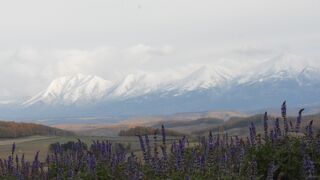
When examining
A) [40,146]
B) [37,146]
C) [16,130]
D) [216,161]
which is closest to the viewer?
[216,161]

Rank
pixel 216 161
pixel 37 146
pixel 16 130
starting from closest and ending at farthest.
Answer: pixel 216 161 → pixel 37 146 → pixel 16 130

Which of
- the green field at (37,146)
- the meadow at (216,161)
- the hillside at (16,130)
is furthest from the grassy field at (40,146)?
the hillside at (16,130)

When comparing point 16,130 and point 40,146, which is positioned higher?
point 16,130

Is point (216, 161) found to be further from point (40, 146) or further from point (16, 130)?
point (16, 130)

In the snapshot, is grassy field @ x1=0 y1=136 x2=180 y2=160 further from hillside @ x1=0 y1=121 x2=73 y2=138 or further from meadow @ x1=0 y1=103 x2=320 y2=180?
hillside @ x1=0 y1=121 x2=73 y2=138

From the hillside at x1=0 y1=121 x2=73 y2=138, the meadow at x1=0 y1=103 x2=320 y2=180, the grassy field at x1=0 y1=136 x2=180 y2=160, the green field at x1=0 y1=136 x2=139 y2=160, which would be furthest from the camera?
the hillside at x1=0 y1=121 x2=73 y2=138

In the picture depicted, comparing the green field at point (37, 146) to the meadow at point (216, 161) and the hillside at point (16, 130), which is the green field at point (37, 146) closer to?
the meadow at point (216, 161)

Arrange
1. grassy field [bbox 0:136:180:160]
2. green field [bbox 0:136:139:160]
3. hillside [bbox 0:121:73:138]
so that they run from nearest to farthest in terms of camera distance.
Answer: grassy field [bbox 0:136:180:160]
green field [bbox 0:136:139:160]
hillside [bbox 0:121:73:138]

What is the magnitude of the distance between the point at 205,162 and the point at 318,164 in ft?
7.63

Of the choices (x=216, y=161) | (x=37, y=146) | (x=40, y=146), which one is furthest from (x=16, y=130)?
(x=216, y=161)

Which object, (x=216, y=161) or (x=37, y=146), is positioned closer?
(x=216, y=161)

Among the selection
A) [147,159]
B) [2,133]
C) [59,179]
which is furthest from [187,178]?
[2,133]

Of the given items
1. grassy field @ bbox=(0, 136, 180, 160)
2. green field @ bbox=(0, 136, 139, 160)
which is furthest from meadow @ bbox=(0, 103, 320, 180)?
green field @ bbox=(0, 136, 139, 160)

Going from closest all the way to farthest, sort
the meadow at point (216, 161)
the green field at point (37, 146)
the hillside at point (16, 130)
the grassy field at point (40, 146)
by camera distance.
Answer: the meadow at point (216, 161), the grassy field at point (40, 146), the green field at point (37, 146), the hillside at point (16, 130)
